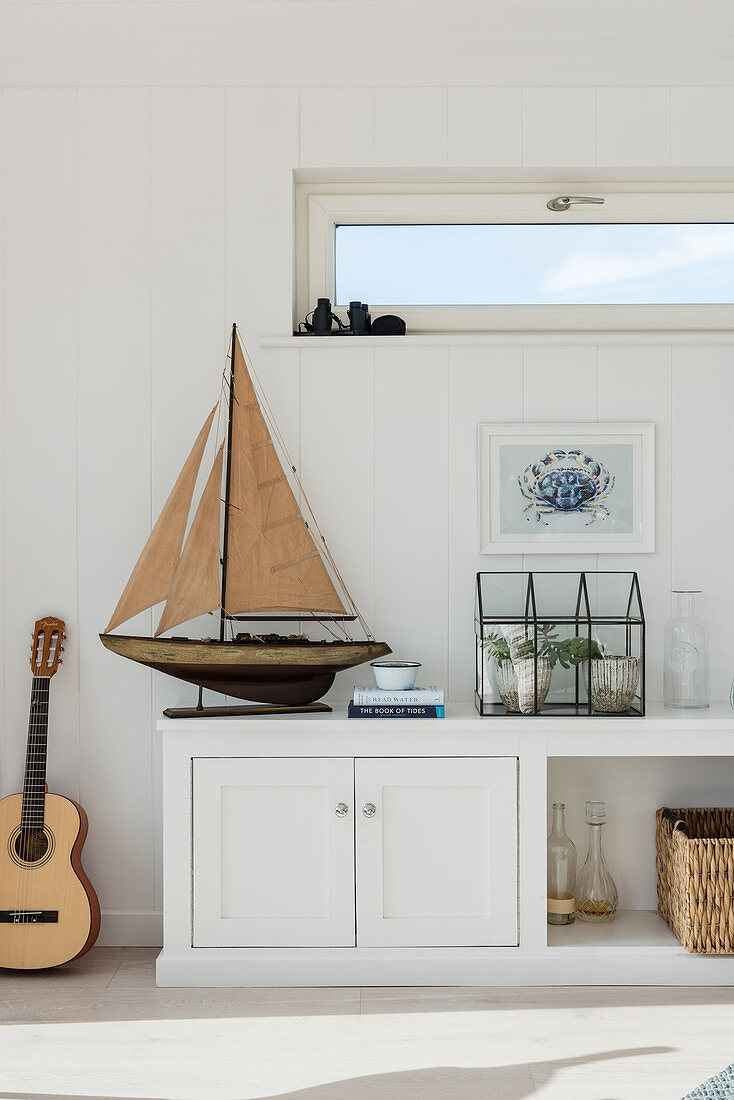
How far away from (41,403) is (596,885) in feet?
6.28

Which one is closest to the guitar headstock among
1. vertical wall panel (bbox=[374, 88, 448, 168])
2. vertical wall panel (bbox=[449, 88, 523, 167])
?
vertical wall panel (bbox=[374, 88, 448, 168])

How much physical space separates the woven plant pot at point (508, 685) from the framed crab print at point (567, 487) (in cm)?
34

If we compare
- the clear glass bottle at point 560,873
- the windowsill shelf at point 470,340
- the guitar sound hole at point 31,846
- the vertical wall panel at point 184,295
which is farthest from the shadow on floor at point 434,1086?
the windowsill shelf at point 470,340

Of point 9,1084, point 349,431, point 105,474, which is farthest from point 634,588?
point 9,1084

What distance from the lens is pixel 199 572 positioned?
2.20 m

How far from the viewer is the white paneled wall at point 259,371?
243cm

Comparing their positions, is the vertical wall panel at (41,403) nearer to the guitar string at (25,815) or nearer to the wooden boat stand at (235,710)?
the guitar string at (25,815)

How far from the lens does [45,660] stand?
7.70 feet

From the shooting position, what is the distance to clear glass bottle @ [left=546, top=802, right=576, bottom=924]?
2316 millimetres

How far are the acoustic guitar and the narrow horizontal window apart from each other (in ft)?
4.64

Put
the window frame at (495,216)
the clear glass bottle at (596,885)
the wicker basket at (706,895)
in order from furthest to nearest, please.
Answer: the window frame at (495,216)
the clear glass bottle at (596,885)
the wicker basket at (706,895)

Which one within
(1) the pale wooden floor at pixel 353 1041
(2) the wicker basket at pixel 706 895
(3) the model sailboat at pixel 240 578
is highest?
(3) the model sailboat at pixel 240 578

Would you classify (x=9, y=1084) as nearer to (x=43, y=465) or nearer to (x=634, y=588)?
(x=43, y=465)

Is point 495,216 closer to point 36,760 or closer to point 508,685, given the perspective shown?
point 508,685
